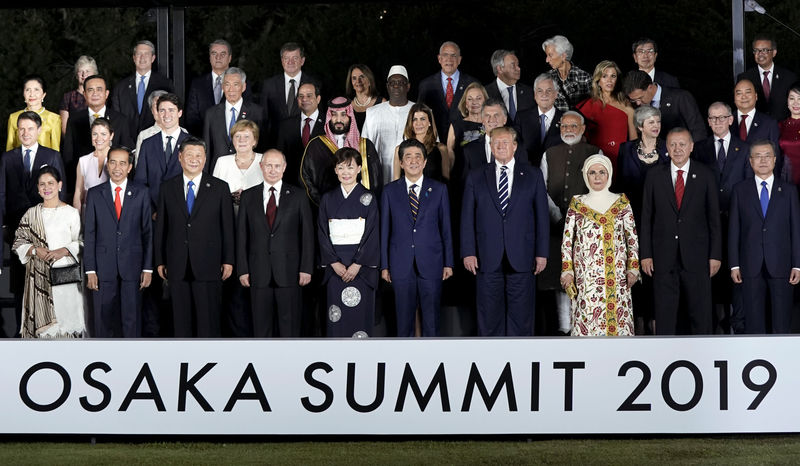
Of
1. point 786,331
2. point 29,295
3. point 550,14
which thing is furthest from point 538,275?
point 550,14

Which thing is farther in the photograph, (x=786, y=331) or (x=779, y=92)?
(x=779, y=92)

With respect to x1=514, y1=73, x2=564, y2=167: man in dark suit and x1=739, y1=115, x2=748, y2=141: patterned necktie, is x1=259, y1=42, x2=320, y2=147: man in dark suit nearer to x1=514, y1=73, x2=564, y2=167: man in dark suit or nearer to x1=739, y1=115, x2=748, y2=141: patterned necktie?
x1=514, y1=73, x2=564, y2=167: man in dark suit

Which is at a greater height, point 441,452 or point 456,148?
point 456,148

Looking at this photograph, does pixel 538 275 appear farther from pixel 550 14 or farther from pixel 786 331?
pixel 550 14

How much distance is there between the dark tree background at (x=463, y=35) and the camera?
1436cm

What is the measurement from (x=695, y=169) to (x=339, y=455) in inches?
142

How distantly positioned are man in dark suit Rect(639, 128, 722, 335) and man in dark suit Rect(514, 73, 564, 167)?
1.05 meters

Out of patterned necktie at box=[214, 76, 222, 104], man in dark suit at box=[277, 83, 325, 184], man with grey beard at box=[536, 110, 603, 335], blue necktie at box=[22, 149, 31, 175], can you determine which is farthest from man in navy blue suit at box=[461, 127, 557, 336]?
blue necktie at box=[22, 149, 31, 175]

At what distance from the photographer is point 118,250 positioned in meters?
8.95

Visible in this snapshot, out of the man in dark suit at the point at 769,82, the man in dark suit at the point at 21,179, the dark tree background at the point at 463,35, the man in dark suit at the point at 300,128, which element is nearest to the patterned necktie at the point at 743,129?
the man in dark suit at the point at 769,82

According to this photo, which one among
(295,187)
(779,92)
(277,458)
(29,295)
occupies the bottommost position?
(277,458)

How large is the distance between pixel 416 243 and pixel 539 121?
1.57m

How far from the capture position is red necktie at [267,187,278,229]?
8.91 meters

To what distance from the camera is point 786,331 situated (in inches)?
348
